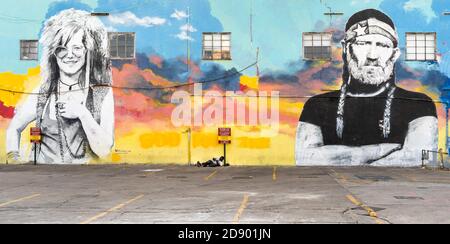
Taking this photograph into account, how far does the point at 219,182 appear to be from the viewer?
20375 millimetres

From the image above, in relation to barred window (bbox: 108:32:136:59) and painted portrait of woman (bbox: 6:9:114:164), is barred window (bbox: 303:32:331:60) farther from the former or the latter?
painted portrait of woman (bbox: 6:9:114:164)

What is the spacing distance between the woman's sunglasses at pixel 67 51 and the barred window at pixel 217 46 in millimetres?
7326

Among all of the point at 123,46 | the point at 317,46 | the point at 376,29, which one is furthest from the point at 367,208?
the point at 123,46

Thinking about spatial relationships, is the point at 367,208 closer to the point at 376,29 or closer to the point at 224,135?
the point at 224,135

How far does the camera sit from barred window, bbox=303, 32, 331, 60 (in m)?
30.5

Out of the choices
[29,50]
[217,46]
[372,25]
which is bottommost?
[29,50]

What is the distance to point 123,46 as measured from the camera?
3141 cm

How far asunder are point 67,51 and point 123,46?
3.42 m

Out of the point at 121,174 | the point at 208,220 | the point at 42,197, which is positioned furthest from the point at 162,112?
the point at 208,220

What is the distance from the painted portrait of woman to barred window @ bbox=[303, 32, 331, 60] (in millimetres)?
11663

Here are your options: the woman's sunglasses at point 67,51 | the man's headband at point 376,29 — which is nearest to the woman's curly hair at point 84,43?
the woman's sunglasses at point 67,51

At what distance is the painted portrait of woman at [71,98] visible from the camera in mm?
31141

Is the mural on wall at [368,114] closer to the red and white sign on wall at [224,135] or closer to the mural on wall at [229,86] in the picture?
the mural on wall at [229,86]

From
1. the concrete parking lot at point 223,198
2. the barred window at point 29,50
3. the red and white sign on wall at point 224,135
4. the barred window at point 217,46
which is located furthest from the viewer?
the barred window at point 29,50
